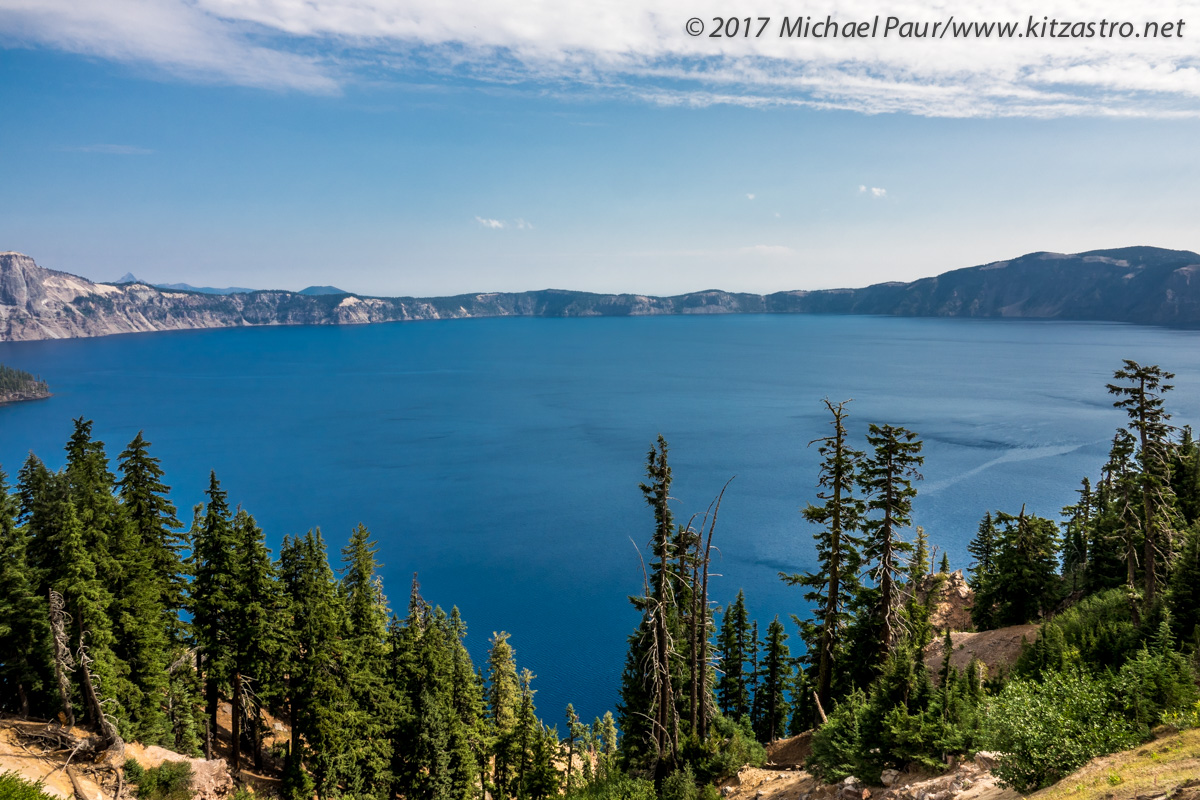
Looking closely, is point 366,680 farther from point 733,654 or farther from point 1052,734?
point 1052,734

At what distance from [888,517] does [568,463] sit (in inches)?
3024

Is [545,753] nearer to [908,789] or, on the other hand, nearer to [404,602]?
[908,789]

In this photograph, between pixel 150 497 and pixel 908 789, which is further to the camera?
pixel 150 497

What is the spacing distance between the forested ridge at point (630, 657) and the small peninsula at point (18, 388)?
181181 millimetres

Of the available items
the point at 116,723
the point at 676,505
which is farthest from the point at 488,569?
the point at 116,723

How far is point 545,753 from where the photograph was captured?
32.8 m

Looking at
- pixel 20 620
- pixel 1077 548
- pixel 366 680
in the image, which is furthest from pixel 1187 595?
pixel 20 620

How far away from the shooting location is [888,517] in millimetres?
23031

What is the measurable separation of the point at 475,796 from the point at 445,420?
10386 cm

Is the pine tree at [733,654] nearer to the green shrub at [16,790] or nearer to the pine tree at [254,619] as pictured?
the pine tree at [254,619]

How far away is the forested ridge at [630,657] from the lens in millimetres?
16875

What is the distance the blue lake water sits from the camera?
195ft

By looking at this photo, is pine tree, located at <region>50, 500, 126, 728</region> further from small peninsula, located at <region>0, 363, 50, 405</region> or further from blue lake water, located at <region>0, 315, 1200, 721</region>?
small peninsula, located at <region>0, 363, 50, 405</region>

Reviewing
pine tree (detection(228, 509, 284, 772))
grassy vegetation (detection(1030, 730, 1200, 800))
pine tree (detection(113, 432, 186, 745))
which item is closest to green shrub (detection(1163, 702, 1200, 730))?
grassy vegetation (detection(1030, 730, 1200, 800))
